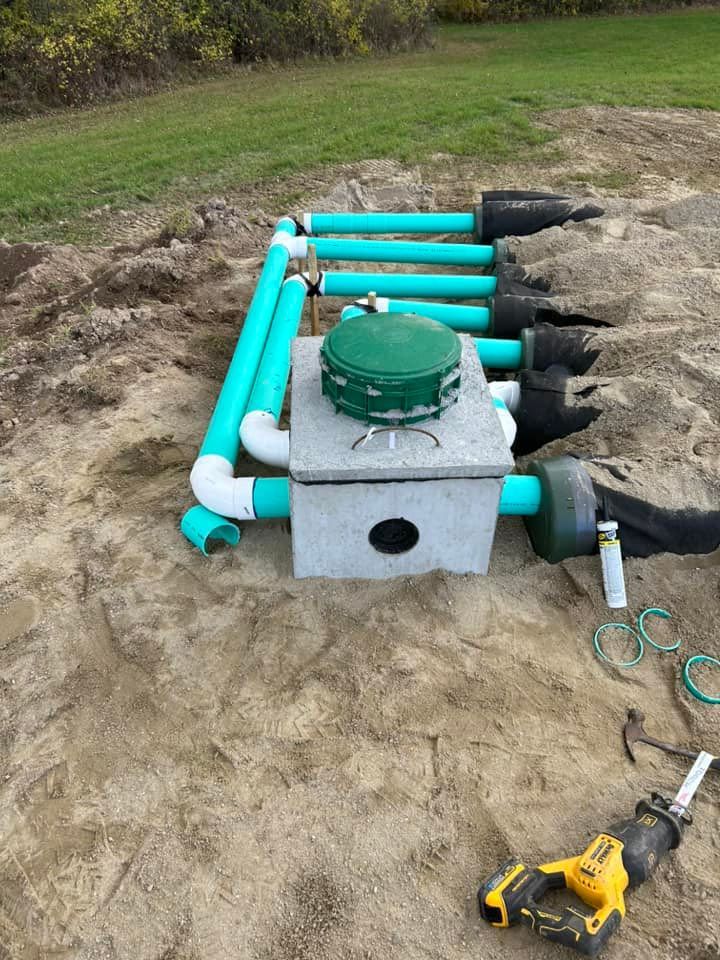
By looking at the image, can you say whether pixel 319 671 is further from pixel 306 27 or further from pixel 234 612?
pixel 306 27

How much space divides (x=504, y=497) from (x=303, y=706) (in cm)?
174

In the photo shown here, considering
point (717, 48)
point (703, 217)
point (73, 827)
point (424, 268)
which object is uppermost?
point (717, 48)

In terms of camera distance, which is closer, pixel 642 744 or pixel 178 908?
pixel 178 908

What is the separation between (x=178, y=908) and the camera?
2.88m

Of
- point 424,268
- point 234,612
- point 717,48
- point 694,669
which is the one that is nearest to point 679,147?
point 424,268

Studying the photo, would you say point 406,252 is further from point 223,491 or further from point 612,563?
point 612,563

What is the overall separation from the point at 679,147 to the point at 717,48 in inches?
334

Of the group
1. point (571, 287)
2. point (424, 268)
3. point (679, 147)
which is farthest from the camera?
point (679, 147)

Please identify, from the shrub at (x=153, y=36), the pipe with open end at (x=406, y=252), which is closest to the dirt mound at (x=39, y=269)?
the pipe with open end at (x=406, y=252)

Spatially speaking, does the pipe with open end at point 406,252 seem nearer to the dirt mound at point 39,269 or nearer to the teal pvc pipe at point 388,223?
the teal pvc pipe at point 388,223

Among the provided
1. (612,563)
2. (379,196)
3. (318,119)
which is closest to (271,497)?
(612,563)

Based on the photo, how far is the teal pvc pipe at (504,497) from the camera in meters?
4.22

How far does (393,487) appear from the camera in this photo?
3.86m

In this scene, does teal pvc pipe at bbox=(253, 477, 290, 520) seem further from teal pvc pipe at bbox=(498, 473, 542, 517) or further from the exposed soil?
teal pvc pipe at bbox=(498, 473, 542, 517)
